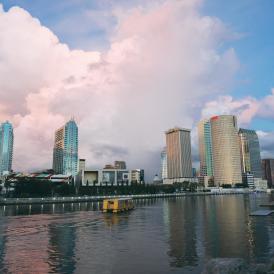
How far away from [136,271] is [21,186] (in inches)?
7217

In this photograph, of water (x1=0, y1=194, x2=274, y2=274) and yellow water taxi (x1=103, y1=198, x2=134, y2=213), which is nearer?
water (x1=0, y1=194, x2=274, y2=274)

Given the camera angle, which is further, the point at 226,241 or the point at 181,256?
the point at 226,241

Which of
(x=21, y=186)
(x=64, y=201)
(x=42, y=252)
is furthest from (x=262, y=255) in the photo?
(x=21, y=186)

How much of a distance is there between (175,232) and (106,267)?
24.7 meters

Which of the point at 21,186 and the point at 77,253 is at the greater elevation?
the point at 21,186

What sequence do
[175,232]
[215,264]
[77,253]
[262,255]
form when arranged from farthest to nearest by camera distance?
[175,232] < [77,253] < [262,255] < [215,264]

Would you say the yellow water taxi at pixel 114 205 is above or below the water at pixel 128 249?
above

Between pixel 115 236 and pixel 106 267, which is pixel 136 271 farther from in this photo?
pixel 115 236

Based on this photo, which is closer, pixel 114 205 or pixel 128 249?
pixel 128 249

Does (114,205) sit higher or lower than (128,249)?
higher

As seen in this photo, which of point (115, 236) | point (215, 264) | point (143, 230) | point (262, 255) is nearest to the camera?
point (215, 264)

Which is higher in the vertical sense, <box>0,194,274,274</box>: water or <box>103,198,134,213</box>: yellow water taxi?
<box>103,198,134,213</box>: yellow water taxi

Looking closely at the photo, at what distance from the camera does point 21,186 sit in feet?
647

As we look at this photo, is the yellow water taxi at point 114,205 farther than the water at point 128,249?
Yes
